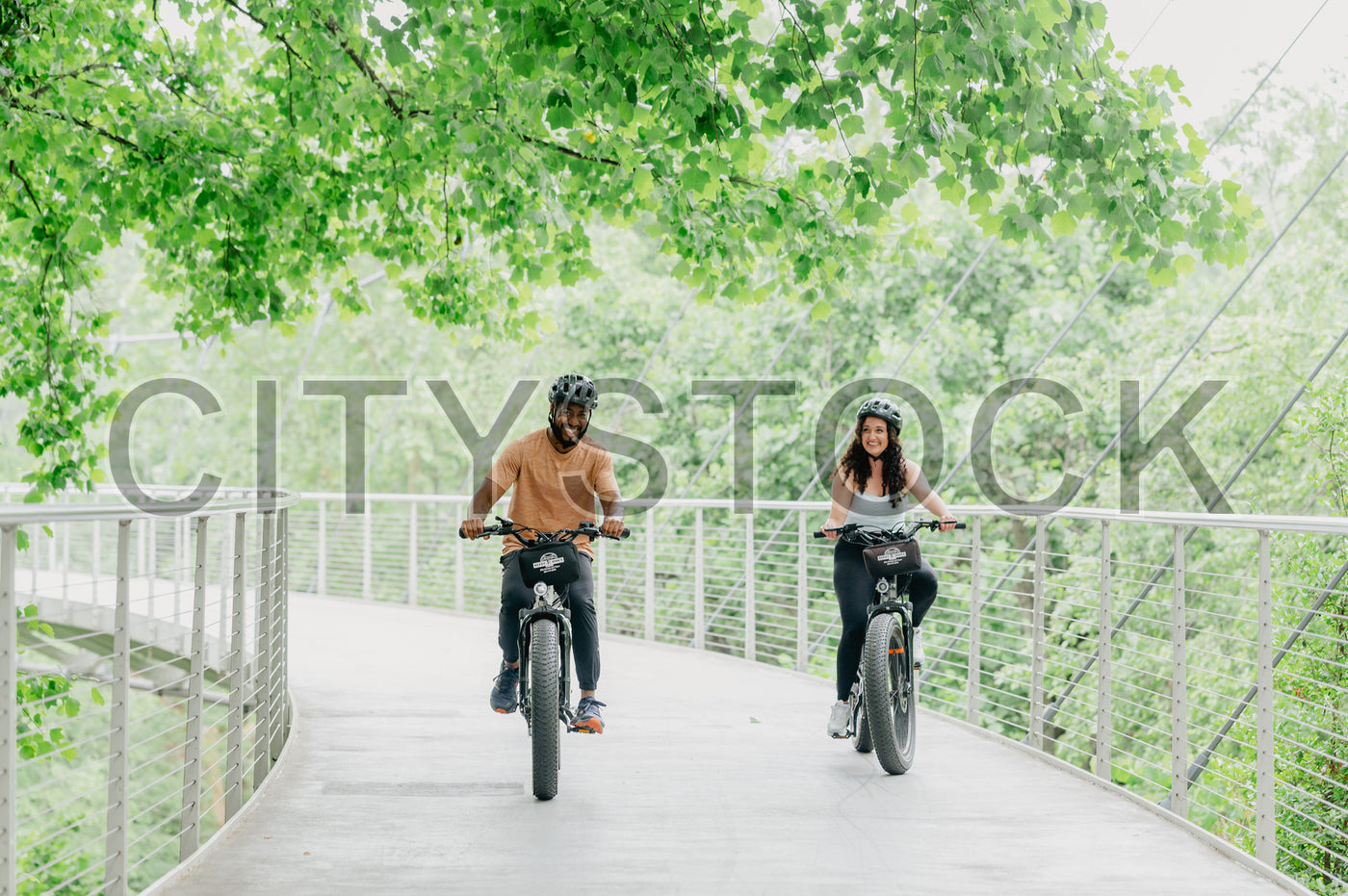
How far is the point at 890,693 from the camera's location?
477 centimetres

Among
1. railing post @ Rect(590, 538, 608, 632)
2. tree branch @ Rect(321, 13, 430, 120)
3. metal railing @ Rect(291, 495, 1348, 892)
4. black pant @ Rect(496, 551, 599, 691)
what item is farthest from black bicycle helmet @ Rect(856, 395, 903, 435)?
railing post @ Rect(590, 538, 608, 632)

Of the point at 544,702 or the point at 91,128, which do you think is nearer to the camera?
the point at 544,702

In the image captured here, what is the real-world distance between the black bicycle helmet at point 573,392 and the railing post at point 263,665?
129 centimetres

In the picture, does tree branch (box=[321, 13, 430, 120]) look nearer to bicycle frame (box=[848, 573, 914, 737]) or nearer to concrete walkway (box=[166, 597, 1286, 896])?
concrete walkway (box=[166, 597, 1286, 896])

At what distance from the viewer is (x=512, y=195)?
7.30 meters

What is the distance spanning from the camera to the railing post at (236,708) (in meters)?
4.27

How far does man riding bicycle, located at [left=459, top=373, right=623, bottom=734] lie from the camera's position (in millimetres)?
4699

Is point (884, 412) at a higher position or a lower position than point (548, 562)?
higher

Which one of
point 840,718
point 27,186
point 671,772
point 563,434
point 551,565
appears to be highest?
point 27,186

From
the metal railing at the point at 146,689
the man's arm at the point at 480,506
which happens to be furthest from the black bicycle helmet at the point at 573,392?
the metal railing at the point at 146,689

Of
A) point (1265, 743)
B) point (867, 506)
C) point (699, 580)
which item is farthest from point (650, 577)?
point (1265, 743)

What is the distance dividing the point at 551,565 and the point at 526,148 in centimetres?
271

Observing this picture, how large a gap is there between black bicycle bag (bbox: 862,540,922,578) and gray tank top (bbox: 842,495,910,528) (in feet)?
0.74

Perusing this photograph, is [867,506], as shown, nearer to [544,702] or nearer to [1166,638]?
[544,702]
